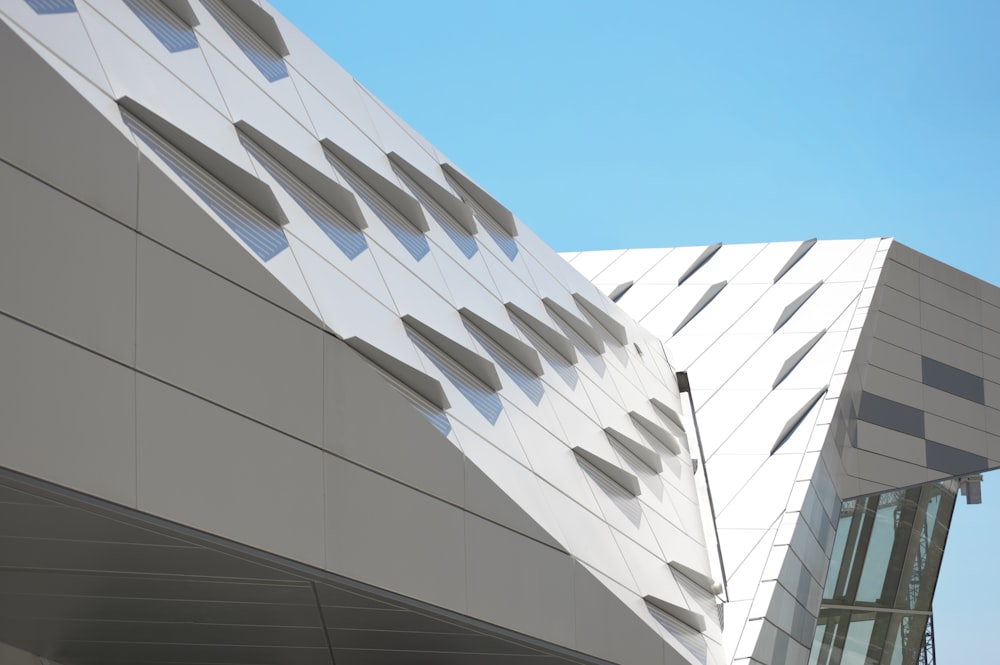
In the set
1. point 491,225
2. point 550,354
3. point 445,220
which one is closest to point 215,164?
point 445,220

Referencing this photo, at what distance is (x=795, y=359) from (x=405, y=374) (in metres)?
15.5

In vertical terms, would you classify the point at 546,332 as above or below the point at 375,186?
below

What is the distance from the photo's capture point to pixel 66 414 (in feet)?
22.1

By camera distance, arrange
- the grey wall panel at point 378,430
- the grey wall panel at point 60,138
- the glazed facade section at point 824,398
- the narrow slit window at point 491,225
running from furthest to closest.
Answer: the glazed facade section at point 824,398 → the narrow slit window at point 491,225 → the grey wall panel at point 378,430 → the grey wall panel at point 60,138

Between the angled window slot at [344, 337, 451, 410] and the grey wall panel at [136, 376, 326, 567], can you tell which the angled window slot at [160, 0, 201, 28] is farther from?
the grey wall panel at [136, 376, 326, 567]

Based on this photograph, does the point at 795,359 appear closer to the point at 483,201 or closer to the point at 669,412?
the point at 669,412

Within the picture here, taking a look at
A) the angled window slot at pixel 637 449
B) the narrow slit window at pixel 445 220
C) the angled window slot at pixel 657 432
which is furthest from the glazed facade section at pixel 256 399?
the angled window slot at pixel 657 432

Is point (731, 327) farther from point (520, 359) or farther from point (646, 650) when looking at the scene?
point (646, 650)

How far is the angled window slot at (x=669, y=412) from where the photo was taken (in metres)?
21.7

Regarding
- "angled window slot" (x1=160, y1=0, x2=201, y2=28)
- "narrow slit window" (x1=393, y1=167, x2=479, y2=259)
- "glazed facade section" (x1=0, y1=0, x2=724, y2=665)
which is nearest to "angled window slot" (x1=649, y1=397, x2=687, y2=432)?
"glazed facade section" (x1=0, y1=0, x2=724, y2=665)

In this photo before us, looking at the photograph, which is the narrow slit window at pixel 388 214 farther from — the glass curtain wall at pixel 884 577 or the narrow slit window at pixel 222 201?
the glass curtain wall at pixel 884 577

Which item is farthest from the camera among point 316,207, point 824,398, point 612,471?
point 824,398

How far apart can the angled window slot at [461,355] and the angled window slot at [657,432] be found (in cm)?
674

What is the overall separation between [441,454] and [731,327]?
1733 centimetres
